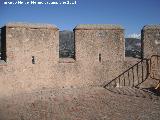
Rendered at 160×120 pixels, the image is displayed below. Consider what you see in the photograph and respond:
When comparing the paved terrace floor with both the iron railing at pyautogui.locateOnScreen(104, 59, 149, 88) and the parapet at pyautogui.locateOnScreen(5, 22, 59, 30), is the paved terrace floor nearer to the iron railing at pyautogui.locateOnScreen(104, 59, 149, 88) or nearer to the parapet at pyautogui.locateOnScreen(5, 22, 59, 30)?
the iron railing at pyautogui.locateOnScreen(104, 59, 149, 88)

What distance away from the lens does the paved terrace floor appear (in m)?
11.0

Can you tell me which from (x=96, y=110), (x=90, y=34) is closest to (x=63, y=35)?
(x=90, y=34)

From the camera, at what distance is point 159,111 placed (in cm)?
1156

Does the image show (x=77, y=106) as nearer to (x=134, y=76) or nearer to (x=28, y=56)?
(x=28, y=56)

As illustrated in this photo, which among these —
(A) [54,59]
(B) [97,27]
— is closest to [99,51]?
(B) [97,27]

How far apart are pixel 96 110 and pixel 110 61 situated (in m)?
5.08

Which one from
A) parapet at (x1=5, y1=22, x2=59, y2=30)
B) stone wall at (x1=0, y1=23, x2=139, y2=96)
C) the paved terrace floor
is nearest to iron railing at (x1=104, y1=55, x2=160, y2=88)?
stone wall at (x1=0, y1=23, x2=139, y2=96)

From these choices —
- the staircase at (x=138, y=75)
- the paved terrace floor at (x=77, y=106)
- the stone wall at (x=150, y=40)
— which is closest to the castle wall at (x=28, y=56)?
the paved terrace floor at (x=77, y=106)

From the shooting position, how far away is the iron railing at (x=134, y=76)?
1633 centimetres

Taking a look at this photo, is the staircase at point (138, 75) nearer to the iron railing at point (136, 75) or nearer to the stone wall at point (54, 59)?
the iron railing at point (136, 75)

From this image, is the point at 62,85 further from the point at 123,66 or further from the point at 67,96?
the point at 123,66

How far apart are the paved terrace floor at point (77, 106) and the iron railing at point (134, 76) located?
4.65 feet

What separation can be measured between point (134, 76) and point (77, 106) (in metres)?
5.10

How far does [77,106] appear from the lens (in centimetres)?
1227
